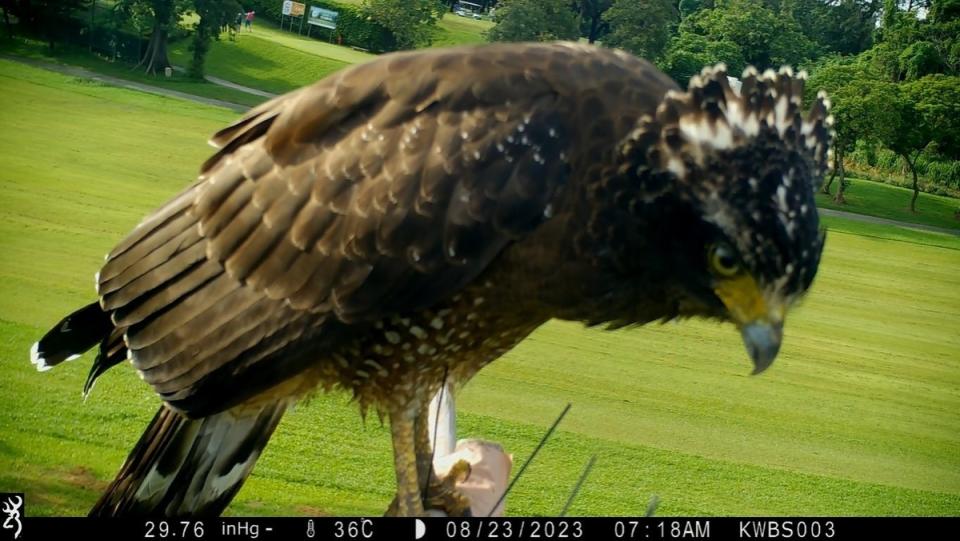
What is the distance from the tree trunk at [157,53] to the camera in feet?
35.5

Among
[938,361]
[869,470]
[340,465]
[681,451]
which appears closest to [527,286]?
[340,465]

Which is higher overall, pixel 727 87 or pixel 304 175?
pixel 727 87

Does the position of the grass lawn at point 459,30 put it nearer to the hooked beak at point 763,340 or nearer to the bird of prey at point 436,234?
the bird of prey at point 436,234

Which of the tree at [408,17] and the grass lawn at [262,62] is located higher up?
the tree at [408,17]

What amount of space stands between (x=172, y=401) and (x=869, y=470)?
487 cm

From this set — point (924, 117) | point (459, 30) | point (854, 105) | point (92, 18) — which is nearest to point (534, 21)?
point (459, 30)

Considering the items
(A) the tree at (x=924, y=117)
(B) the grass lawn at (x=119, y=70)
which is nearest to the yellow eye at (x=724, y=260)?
(B) the grass lawn at (x=119, y=70)

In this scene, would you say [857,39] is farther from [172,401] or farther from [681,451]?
[172,401]

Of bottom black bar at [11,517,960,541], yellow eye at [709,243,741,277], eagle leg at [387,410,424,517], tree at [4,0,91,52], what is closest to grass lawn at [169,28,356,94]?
tree at [4,0,91,52]

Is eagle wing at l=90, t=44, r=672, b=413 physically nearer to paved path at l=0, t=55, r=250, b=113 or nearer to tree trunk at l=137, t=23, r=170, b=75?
paved path at l=0, t=55, r=250, b=113

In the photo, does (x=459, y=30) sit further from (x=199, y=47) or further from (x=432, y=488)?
(x=432, y=488)

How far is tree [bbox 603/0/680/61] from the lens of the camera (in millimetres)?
5301

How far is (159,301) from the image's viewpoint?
1.87 metres

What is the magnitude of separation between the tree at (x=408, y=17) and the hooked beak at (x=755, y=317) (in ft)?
17.9
